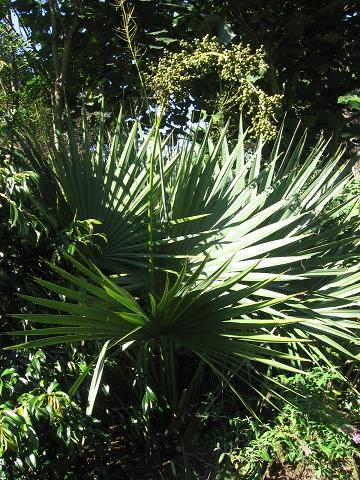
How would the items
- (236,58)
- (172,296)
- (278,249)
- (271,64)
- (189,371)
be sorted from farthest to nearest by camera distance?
(271,64) → (236,58) → (189,371) → (278,249) → (172,296)

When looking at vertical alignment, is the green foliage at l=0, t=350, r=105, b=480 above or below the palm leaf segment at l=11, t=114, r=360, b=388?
below

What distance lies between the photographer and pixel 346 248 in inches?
142

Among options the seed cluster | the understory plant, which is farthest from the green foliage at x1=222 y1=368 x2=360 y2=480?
the seed cluster

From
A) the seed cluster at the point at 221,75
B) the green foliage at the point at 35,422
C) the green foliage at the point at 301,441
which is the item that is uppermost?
the seed cluster at the point at 221,75

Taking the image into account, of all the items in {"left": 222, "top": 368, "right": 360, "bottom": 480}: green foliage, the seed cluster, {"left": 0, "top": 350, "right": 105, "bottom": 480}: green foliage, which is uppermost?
the seed cluster

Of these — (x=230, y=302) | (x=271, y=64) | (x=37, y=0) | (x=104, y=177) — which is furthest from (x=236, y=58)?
(x=37, y=0)

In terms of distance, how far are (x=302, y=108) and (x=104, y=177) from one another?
131 inches

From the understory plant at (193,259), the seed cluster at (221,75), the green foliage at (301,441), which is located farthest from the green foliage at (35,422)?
Result: the seed cluster at (221,75)

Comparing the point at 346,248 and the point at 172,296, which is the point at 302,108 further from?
the point at 172,296

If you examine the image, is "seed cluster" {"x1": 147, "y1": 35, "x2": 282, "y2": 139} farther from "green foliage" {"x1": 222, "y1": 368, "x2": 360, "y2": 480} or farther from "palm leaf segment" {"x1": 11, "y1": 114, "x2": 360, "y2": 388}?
"green foliage" {"x1": 222, "y1": 368, "x2": 360, "y2": 480}

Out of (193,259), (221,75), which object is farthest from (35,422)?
(221,75)

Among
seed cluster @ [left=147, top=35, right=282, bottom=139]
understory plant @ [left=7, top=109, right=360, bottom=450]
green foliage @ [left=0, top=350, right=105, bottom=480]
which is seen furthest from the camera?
seed cluster @ [left=147, top=35, right=282, bottom=139]

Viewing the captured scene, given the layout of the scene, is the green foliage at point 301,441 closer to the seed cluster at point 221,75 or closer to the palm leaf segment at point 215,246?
the palm leaf segment at point 215,246

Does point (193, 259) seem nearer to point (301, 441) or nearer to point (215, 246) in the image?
point (215, 246)
